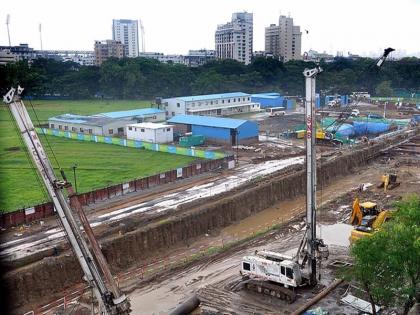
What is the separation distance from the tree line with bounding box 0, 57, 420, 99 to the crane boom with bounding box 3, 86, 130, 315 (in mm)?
52686

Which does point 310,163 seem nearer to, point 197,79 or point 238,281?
point 238,281

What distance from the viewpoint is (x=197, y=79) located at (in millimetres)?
64688

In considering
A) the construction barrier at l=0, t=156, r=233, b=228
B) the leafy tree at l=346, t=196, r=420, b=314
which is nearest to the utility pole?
the leafy tree at l=346, t=196, r=420, b=314

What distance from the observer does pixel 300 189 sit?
24.6m

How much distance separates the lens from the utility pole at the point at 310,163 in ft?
43.8

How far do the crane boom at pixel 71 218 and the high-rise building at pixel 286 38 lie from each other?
4864 inches

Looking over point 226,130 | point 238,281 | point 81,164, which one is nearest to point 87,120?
point 226,130

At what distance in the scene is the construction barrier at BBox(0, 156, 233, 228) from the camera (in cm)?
1831

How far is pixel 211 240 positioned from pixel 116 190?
5.86 metres

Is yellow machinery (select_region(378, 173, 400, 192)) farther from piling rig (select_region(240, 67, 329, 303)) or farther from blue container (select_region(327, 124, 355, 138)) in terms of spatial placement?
piling rig (select_region(240, 67, 329, 303))

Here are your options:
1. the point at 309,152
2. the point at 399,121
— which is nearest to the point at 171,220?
the point at 309,152

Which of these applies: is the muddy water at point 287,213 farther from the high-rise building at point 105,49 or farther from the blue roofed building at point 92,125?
the high-rise building at point 105,49

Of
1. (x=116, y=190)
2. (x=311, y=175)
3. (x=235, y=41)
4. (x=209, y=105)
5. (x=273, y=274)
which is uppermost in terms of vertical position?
(x=235, y=41)

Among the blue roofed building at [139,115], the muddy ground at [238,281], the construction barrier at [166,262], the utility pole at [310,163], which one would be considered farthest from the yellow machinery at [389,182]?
the blue roofed building at [139,115]
